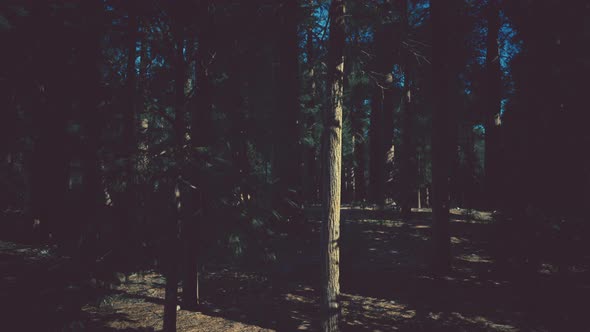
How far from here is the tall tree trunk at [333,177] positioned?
21.3 feet

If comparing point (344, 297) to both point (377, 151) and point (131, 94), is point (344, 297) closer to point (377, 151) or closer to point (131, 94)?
point (131, 94)

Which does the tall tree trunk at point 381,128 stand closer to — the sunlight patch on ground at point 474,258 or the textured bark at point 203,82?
the sunlight patch on ground at point 474,258

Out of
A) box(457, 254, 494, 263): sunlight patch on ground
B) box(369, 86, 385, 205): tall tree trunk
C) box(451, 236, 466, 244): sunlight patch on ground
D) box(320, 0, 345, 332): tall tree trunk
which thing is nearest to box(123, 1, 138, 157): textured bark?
box(320, 0, 345, 332): tall tree trunk

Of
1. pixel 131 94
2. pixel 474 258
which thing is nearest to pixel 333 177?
pixel 131 94

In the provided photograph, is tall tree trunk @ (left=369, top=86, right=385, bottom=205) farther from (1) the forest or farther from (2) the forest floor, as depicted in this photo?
(1) the forest

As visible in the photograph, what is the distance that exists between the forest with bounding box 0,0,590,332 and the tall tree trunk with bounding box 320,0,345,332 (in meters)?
0.03

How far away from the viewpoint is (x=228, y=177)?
21.0ft

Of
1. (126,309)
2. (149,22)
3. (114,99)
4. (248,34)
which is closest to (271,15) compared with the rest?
(248,34)

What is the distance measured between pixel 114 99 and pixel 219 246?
326 centimetres

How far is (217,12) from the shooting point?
6555 mm

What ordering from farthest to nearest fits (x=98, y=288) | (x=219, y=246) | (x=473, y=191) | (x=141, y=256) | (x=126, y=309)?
(x=473, y=191) → (x=126, y=309) → (x=219, y=246) → (x=141, y=256) → (x=98, y=288)

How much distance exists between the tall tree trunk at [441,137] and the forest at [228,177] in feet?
0.16

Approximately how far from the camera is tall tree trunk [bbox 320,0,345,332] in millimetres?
6496

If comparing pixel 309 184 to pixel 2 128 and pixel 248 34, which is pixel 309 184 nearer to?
pixel 248 34
